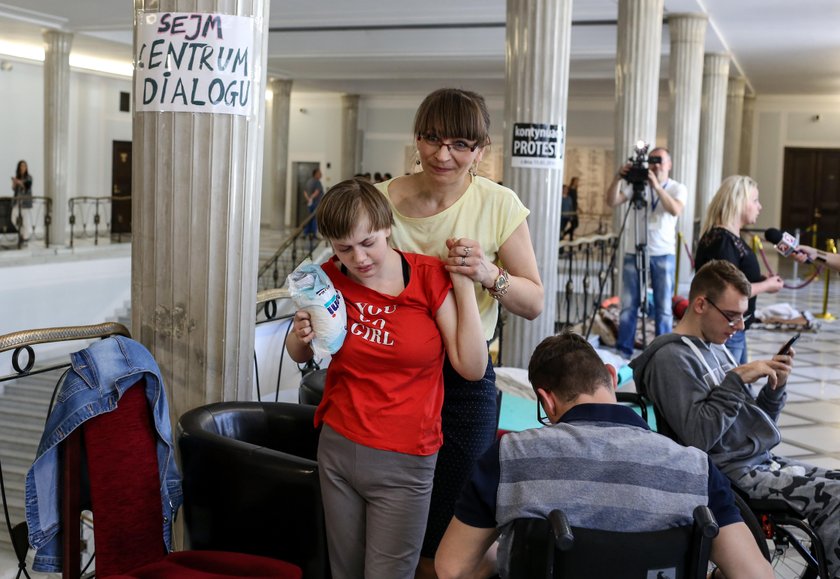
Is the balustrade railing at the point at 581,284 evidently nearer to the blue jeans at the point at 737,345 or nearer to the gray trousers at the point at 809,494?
the blue jeans at the point at 737,345

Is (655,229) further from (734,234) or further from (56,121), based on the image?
(56,121)

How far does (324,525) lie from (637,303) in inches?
218

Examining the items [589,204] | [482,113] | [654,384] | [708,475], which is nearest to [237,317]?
[482,113]

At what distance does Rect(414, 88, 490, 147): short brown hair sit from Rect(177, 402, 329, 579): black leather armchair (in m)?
0.86

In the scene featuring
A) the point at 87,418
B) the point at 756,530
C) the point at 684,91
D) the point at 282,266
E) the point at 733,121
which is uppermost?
the point at 733,121

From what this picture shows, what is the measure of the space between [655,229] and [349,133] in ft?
65.0

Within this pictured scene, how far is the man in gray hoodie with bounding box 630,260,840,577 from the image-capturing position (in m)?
2.76

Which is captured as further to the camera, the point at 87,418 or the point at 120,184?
the point at 120,184

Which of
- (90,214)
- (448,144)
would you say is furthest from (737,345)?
(90,214)

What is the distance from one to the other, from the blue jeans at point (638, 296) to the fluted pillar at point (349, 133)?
1921cm

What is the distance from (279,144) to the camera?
77.7 ft

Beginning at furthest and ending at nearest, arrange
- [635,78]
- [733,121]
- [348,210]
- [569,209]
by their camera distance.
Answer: [733,121] → [569,209] → [635,78] → [348,210]

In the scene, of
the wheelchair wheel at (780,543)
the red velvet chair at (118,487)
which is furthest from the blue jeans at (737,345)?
the red velvet chair at (118,487)

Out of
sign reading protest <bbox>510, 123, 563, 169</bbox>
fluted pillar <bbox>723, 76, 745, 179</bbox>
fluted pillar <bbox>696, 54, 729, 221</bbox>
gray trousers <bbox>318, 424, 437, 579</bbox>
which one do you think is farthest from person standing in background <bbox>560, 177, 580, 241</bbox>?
gray trousers <bbox>318, 424, 437, 579</bbox>
